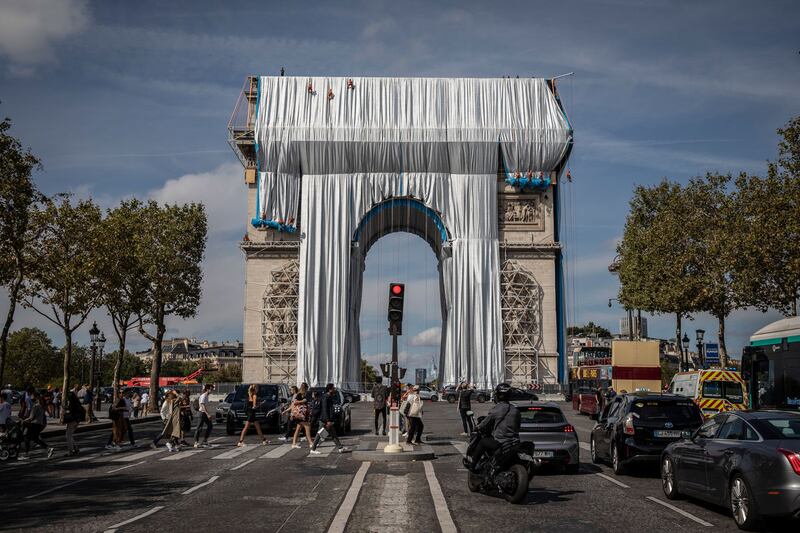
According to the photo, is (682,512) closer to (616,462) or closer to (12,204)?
(616,462)

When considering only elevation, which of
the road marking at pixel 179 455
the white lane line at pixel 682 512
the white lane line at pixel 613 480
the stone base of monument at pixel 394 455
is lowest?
the road marking at pixel 179 455

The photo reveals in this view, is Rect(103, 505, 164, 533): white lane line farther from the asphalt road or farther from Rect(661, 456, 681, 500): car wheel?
Rect(661, 456, 681, 500): car wheel

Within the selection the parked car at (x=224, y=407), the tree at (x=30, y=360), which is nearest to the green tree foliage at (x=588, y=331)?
the tree at (x=30, y=360)

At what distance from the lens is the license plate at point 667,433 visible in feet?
50.8

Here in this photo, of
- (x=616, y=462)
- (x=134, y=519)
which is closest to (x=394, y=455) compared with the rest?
(x=616, y=462)

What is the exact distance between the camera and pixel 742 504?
10.3 m

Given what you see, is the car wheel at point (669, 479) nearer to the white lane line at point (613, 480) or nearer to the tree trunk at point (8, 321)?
the white lane line at point (613, 480)

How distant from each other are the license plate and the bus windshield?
41.7 feet

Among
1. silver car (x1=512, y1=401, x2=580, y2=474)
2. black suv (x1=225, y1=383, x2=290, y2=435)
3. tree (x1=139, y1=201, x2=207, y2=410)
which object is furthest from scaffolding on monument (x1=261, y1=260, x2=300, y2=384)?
silver car (x1=512, y1=401, x2=580, y2=474)

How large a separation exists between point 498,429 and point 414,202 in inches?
1944

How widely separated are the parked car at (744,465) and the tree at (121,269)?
2908 centimetres

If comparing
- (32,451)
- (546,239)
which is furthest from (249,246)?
(32,451)

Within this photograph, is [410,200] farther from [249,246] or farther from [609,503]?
[609,503]

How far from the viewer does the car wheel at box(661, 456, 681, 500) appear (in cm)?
1282
